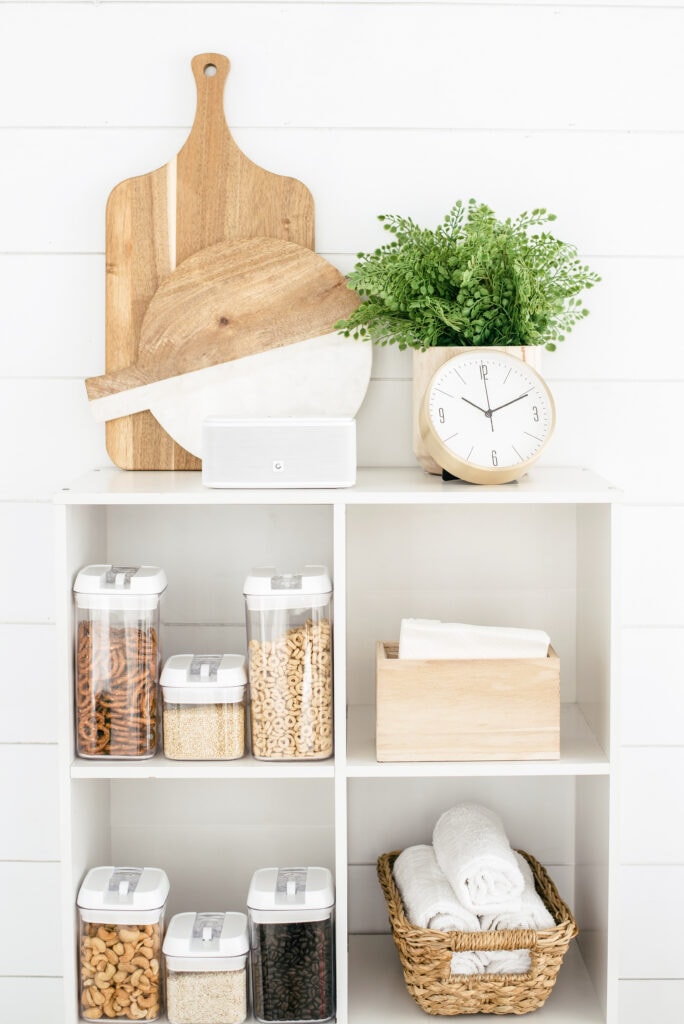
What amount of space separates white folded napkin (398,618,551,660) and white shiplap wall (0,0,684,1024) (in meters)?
0.32

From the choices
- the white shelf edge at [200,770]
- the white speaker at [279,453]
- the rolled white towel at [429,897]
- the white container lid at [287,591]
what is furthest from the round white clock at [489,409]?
the rolled white towel at [429,897]

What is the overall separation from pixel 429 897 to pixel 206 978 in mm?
327

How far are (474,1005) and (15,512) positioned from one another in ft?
3.34

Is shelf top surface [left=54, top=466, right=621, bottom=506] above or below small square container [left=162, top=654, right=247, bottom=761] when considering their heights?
above

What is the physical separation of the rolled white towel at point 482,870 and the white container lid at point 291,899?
0.59ft

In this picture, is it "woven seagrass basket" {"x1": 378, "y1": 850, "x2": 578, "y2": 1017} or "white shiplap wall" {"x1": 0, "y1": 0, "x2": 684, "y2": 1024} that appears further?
"white shiplap wall" {"x1": 0, "y1": 0, "x2": 684, "y2": 1024}

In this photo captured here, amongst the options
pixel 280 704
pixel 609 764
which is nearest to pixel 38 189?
pixel 280 704

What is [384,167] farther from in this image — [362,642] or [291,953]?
[291,953]

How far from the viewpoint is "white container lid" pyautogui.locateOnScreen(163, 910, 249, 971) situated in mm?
1464

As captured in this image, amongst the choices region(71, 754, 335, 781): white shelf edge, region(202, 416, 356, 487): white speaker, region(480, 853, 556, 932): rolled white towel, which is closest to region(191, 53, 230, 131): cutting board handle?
region(202, 416, 356, 487): white speaker

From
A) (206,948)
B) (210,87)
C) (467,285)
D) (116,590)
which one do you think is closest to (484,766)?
(206,948)

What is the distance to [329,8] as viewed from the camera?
1649mm

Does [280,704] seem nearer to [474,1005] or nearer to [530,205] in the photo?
[474,1005]

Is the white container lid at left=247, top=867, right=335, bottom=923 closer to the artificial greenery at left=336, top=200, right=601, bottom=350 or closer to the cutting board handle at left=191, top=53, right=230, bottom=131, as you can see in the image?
the artificial greenery at left=336, top=200, right=601, bottom=350
